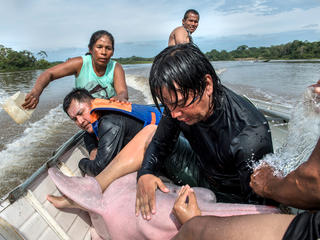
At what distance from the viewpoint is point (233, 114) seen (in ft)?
4.38

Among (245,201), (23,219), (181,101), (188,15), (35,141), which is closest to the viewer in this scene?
(181,101)

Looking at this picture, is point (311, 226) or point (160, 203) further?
point (160, 203)

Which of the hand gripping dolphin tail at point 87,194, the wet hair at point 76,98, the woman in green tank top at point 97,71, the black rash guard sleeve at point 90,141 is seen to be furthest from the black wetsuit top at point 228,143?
the woman in green tank top at point 97,71

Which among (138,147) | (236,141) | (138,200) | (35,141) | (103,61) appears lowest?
(35,141)

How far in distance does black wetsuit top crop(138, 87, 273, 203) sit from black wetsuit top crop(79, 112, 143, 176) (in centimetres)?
50

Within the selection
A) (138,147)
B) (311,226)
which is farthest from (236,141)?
(138,147)

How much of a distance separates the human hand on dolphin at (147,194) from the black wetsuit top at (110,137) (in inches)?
23.6

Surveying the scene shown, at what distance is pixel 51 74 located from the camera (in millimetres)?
2891

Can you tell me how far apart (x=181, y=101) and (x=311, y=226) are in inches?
28.0

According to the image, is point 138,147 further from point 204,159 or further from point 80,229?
point 80,229

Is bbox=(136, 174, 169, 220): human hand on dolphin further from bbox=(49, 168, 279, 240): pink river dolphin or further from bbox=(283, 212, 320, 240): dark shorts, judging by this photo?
bbox=(283, 212, 320, 240): dark shorts

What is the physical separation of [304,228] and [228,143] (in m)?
0.56

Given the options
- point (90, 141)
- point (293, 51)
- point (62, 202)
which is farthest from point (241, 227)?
point (293, 51)

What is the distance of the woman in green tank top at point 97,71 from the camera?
9.57 ft
